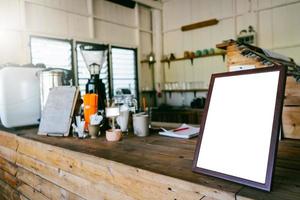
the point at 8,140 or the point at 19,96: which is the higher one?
the point at 19,96

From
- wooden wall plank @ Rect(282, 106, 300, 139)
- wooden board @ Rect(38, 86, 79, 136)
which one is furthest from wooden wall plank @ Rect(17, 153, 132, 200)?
wooden wall plank @ Rect(282, 106, 300, 139)

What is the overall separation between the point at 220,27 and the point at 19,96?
454 cm

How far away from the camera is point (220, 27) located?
526 cm

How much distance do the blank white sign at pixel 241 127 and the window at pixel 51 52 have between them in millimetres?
4130

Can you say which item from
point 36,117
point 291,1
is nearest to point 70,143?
point 36,117

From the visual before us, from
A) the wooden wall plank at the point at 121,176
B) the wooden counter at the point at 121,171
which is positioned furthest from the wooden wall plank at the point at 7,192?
the wooden wall plank at the point at 121,176

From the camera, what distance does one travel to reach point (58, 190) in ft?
4.25

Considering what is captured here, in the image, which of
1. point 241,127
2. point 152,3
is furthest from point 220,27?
point 241,127

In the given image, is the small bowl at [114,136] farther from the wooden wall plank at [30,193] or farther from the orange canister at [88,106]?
the wooden wall plank at [30,193]

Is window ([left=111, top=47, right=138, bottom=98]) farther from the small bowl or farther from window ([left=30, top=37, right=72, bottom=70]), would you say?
the small bowl

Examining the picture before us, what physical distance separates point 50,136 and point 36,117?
59cm

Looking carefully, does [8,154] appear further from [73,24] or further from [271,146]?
[73,24]

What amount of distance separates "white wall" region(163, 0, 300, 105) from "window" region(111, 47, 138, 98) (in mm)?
902

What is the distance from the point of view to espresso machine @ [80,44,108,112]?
1644mm
